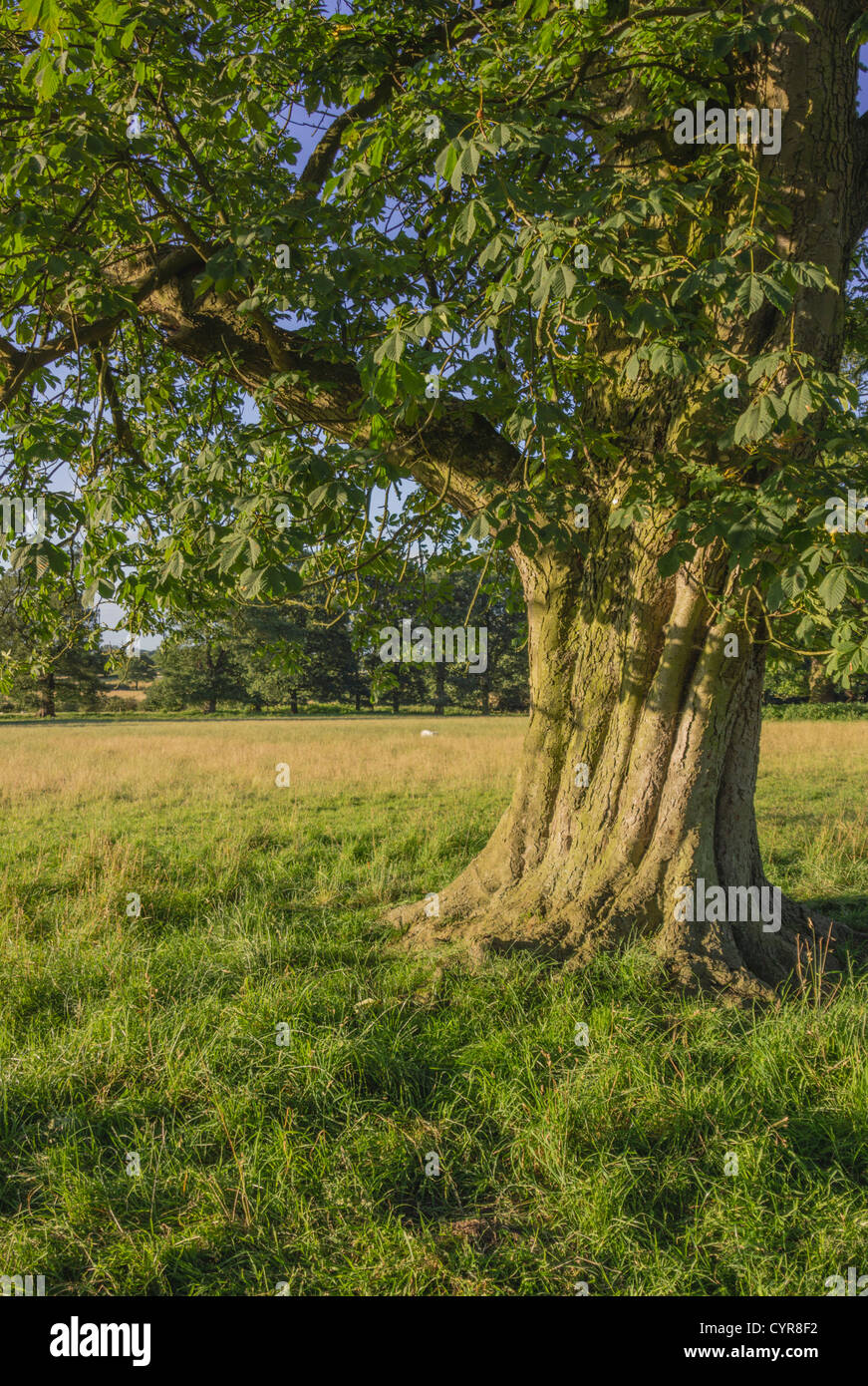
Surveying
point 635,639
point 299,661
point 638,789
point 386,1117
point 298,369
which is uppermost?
point 298,369

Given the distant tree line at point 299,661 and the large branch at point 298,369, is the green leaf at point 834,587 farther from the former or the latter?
the large branch at point 298,369

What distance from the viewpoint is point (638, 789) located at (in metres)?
4.47

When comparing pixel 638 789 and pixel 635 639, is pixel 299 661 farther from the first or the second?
pixel 638 789

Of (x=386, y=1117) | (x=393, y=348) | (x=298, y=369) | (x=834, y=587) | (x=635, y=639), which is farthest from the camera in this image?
(x=635, y=639)

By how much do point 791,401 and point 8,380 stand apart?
15.1 ft

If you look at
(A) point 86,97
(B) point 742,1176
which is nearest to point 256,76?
(A) point 86,97

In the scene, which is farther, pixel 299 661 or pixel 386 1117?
pixel 299 661

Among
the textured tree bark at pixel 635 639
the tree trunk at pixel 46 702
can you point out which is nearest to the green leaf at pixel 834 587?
the textured tree bark at pixel 635 639

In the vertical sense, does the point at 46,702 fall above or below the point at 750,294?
below

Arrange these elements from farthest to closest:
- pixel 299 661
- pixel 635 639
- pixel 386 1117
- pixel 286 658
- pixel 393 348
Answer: pixel 299 661 < pixel 286 658 < pixel 635 639 < pixel 386 1117 < pixel 393 348

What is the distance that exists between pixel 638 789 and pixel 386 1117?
2.47 meters

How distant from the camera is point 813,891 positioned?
6.22 meters

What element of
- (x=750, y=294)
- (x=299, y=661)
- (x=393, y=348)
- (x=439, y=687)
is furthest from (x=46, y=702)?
(x=750, y=294)

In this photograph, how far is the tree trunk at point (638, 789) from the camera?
14.1ft
